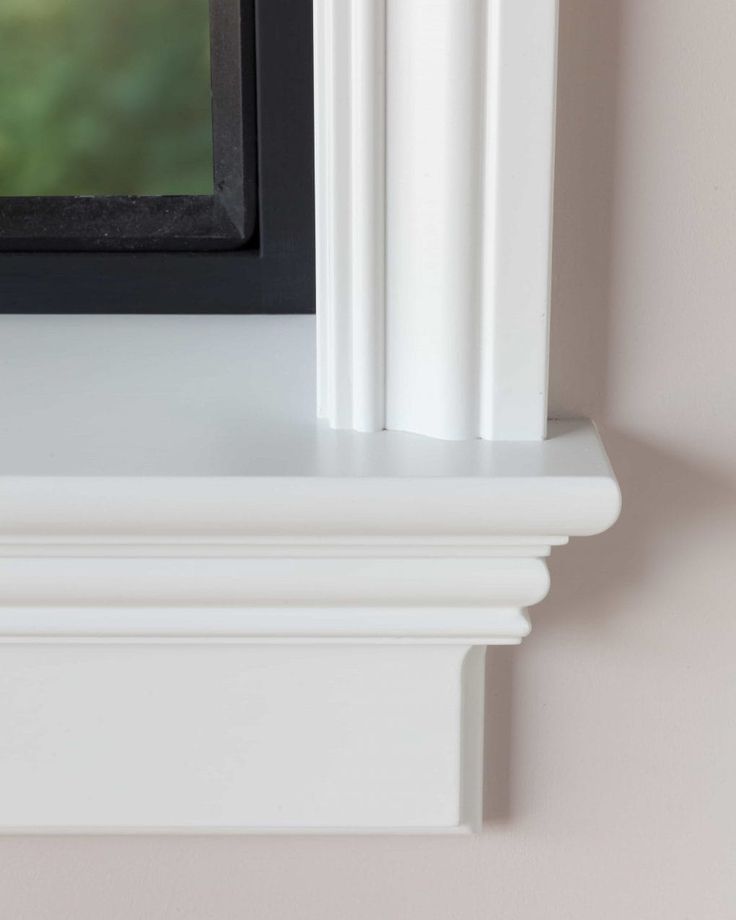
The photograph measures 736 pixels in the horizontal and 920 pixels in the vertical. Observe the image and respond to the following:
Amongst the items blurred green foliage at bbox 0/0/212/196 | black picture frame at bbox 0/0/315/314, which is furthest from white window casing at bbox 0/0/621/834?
blurred green foliage at bbox 0/0/212/196

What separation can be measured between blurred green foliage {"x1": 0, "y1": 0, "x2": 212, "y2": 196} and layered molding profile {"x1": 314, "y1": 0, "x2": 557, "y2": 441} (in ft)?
3.66

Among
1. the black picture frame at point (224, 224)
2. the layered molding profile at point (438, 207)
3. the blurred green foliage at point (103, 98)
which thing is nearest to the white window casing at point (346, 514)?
the layered molding profile at point (438, 207)

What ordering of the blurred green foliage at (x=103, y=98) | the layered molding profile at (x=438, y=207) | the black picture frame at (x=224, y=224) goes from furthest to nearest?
1. the blurred green foliage at (x=103, y=98)
2. the black picture frame at (x=224, y=224)
3. the layered molding profile at (x=438, y=207)

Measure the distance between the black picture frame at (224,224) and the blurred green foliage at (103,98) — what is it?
83cm

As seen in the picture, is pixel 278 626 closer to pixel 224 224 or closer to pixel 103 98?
pixel 224 224

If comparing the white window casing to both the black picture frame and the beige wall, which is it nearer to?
the beige wall

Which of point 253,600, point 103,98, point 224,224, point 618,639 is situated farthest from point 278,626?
point 103,98

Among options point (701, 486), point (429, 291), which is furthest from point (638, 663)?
point (429, 291)

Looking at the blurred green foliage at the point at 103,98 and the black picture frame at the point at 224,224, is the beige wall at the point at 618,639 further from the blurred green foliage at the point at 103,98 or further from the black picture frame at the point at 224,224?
the blurred green foliage at the point at 103,98

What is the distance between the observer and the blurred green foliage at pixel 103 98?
1.47m

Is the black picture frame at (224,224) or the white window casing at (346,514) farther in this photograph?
the black picture frame at (224,224)

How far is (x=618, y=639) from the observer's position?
1.57 feet

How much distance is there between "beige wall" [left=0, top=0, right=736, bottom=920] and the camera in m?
0.42

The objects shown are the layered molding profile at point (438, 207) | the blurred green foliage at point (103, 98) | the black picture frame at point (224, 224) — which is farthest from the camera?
the blurred green foliage at point (103, 98)
